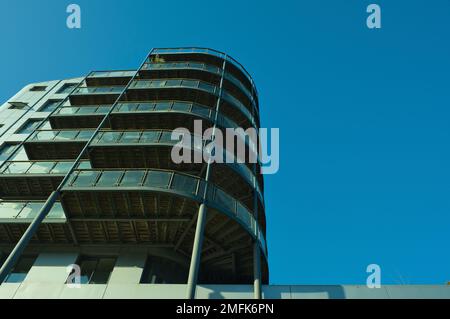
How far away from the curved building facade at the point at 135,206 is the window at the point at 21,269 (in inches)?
1.8

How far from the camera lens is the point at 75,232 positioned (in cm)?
1666

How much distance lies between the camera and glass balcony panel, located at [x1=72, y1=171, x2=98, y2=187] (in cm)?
1544

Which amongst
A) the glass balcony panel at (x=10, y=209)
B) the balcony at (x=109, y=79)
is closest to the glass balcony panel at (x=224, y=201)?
the glass balcony panel at (x=10, y=209)

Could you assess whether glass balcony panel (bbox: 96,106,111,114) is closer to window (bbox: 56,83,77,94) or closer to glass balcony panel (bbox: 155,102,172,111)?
glass balcony panel (bbox: 155,102,172,111)

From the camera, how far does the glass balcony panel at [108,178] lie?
15.3 metres

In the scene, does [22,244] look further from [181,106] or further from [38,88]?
[38,88]

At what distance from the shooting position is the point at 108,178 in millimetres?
15586

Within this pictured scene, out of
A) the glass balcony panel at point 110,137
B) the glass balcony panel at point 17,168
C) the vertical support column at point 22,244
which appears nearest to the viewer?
the vertical support column at point 22,244

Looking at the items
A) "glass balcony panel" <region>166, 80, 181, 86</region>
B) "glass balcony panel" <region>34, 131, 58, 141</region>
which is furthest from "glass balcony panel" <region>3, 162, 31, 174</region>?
"glass balcony panel" <region>166, 80, 181, 86</region>

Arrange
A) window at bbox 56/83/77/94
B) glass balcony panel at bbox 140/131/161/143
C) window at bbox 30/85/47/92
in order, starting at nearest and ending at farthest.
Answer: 1. glass balcony panel at bbox 140/131/161/143
2. window at bbox 56/83/77/94
3. window at bbox 30/85/47/92

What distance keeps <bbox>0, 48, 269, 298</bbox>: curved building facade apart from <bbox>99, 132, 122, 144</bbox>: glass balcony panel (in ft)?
0.16

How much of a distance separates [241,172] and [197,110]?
15.6 feet

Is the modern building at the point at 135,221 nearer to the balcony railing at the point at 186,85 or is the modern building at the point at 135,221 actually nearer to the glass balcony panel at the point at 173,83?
the balcony railing at the point at 186,85
